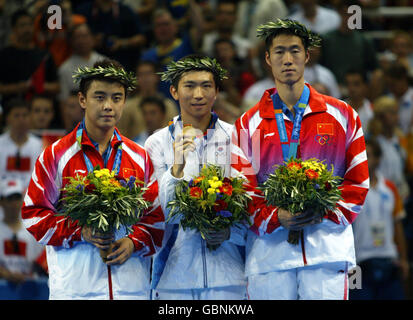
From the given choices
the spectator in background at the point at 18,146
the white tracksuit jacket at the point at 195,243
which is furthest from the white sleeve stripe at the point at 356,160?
the spectator in background at the point at 18,146

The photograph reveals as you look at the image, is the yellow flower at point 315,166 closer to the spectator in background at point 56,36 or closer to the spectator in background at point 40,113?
the spectator in background at point 40,113

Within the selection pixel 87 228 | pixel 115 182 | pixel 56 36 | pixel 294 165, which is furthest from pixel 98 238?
pixel 56 36

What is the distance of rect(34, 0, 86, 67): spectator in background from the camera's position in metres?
9.47

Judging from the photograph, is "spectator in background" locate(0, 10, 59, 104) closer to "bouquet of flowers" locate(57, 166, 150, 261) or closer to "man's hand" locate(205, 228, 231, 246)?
"bouquet of flowers" locate(57, 166, 150, 261)

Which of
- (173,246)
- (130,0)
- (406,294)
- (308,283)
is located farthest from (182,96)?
(130,0)

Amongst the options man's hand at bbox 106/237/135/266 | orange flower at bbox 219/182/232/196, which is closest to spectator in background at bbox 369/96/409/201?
orange flower at bbox 219/182/232/196

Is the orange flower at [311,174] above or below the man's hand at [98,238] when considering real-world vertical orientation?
above

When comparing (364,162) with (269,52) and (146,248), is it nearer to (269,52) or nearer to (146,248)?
(269,52)

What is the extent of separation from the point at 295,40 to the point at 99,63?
1.42 metres

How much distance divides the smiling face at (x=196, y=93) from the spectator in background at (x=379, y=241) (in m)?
3.31

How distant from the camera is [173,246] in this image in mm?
5555

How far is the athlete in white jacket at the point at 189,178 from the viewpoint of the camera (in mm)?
5379

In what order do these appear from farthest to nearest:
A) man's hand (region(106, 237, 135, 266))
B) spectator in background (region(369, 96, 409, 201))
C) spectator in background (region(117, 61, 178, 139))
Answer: spectator in background (region(369, 96, 409, 201))
spectator in background (region(117, 61, 178, 139))
man's hand (region(106, 237, 135, 266))

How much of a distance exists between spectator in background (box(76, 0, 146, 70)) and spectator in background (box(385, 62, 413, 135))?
11.3 feet
